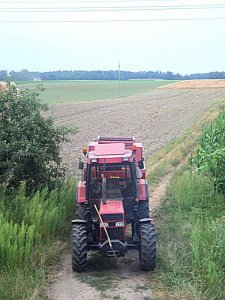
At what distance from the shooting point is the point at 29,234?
30.7 ft

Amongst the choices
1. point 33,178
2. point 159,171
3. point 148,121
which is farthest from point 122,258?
point 148,121

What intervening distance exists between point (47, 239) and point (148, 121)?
30.9m

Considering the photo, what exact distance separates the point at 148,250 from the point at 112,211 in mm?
948

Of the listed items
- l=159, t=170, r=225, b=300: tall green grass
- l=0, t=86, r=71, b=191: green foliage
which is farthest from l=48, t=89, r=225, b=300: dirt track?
l=0, t=86, r=71, b=191: green foliage

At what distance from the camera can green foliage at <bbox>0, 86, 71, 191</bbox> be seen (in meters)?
12.4

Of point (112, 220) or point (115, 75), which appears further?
point (115, 75)

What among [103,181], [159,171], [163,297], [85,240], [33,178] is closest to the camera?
[163,297]

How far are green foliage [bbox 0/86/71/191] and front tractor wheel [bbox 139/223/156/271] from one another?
13.6ft

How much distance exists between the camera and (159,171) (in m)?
18.8

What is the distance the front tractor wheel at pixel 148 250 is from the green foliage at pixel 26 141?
163 inches

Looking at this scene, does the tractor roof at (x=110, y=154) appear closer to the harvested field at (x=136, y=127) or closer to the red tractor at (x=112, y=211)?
the red tractor at (x=112, y=211)

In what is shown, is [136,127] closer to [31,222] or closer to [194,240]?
[31,222]

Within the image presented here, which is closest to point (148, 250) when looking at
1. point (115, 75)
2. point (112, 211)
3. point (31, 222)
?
point (112, 211)

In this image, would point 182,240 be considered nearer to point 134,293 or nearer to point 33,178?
point 134,293
